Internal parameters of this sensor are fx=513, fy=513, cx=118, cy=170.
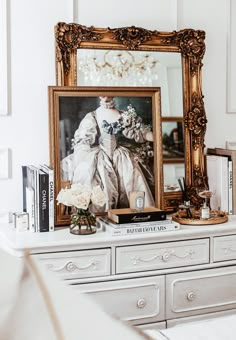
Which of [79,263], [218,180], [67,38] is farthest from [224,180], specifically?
[67,38]

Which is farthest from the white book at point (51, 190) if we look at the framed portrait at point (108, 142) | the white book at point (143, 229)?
the white book at point (143, 229)

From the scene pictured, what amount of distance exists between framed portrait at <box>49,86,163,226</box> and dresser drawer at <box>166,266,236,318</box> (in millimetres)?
454

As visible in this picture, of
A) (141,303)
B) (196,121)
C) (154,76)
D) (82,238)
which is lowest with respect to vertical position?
(141,303)

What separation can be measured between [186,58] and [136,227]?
105 cm

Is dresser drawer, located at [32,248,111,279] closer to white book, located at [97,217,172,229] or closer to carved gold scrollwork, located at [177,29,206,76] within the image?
white book, located at [97,217,172,229]

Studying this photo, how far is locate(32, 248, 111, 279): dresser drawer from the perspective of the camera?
227cm

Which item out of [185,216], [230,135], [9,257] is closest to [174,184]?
[185,216]

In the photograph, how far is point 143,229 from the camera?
242 centimetres

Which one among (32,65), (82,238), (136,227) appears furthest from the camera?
(32,65)

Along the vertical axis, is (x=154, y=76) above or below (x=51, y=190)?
above

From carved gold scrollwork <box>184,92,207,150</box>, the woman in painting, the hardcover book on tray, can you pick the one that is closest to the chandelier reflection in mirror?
the woman in painting

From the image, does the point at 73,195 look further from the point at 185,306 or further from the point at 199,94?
the point at 199,94

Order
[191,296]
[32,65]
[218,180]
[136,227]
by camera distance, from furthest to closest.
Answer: [218,180] < [32,65] < [191,296] < [136,227]

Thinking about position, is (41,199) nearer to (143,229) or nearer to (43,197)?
(43,197)
